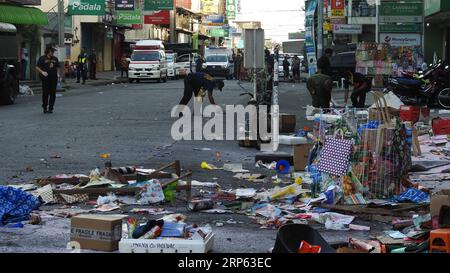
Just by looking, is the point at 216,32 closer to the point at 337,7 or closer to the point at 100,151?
the point at 337,7

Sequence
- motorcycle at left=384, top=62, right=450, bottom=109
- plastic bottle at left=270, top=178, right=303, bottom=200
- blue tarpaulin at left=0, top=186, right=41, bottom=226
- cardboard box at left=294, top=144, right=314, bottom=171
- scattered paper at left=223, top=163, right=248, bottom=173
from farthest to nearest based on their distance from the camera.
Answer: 1. motorcycle at left=384, top=62, right=450, bottom=109
2. scattered paper at left=223, top=163, right=248, bottom=173
3. cardboard box at left=294, top=144, right=314, bottom=171
4. plastic bottle at left=270, top=178, right=303, bottom=200
5. blue tarpaulin at left=0, top=186, right=41, bottom=226

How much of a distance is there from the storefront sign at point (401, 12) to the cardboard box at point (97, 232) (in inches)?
904

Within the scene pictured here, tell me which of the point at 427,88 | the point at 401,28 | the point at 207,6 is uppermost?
the point at 207,6

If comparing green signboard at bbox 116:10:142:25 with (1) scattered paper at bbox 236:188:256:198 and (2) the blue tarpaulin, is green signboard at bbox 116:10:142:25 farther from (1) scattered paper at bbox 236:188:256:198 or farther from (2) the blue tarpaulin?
(2) the blue tarpaulin

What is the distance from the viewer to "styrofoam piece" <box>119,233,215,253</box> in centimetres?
609

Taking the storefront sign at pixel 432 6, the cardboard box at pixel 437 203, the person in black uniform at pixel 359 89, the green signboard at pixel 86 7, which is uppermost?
the green signboard at pixel 86 7

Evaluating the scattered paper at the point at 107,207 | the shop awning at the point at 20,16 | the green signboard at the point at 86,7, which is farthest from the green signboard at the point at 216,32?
the scattered paper at the point at 107,207

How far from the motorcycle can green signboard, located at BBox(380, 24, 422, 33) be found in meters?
4.27

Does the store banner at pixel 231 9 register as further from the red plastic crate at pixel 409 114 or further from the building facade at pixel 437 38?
the red plastic crate at pixel 409 114

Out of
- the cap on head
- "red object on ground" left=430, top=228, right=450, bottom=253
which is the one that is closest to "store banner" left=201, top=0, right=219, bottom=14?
the cap on head

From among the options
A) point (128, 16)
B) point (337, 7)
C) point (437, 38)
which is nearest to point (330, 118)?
point (437, 38)

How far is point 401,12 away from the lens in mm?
28125

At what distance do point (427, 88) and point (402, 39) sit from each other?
205 inches

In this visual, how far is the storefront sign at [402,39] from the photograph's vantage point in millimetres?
28294
